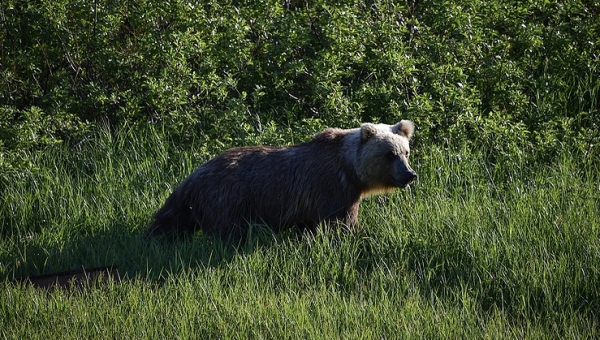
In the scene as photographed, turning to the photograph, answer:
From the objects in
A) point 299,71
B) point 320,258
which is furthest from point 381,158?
point 299,71

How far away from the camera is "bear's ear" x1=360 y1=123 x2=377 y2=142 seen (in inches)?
299

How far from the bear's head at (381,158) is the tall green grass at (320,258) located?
0.37 metres

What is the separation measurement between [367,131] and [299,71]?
2.15m

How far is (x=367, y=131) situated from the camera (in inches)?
299

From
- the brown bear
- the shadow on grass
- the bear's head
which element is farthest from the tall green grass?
the bear's head

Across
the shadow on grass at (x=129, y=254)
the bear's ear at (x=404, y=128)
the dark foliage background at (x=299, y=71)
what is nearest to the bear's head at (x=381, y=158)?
the bear's ear at (x=404, y=128)

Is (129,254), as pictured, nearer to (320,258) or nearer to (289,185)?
(289,185)

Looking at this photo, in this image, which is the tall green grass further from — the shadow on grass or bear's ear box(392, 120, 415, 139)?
bear's ear box(392, 120, 415, 139)

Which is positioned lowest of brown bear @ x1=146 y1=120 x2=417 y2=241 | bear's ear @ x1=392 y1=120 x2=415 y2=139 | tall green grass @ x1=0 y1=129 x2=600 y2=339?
tall green grass @ x1=0 y1=129 x2=600 y2=339

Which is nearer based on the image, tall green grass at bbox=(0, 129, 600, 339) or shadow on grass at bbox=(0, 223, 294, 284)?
tall green grass at bbox=(0, 129, 600, 339)

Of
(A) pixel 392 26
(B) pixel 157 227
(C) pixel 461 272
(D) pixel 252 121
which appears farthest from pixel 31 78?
(C) pixel 461 272

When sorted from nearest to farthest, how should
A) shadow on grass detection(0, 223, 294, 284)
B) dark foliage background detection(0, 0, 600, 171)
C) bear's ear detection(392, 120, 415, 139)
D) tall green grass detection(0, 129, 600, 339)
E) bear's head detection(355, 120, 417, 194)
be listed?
1. tall green grass detection(0, 129, 600, 339)
2. shadow on grass detection(0, 223, 294, 284)
3. bear's head detection(355, 120, 417, 194)
4. bear's ear detection(392, 120, 415, 139)
5. dark foliage background detection(0, 0, 600, 171)

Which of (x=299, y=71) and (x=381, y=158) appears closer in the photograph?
(x=381, y=158)

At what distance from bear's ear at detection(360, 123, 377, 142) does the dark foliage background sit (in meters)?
1.46
